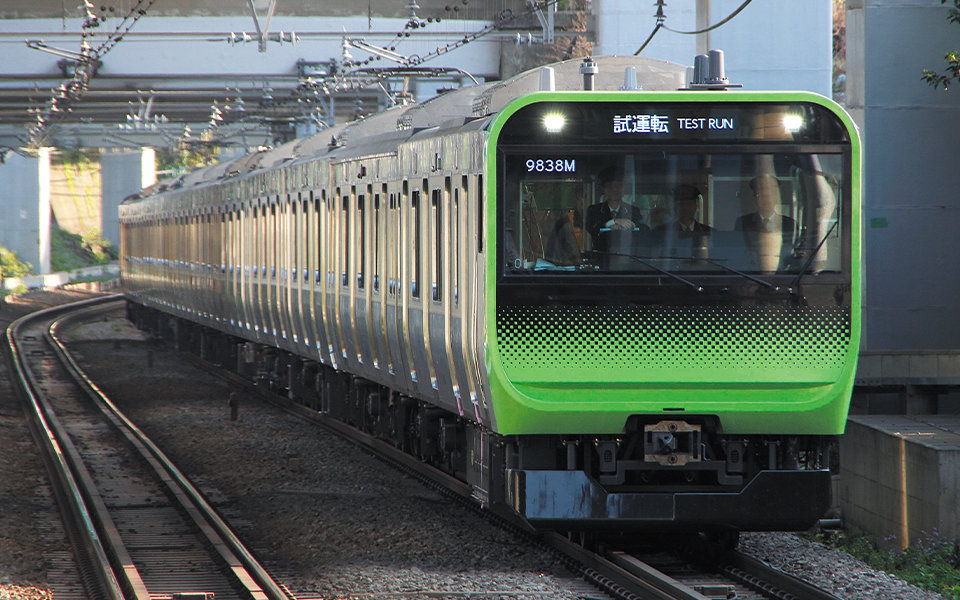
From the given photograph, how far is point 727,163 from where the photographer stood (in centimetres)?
828

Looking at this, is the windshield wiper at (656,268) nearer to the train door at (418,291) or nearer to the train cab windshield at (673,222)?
the train cab windshield at (673,222)

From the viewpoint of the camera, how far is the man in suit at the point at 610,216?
8.20m

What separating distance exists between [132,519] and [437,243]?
10.9 feet

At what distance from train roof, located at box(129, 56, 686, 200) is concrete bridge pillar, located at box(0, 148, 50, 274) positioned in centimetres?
4126

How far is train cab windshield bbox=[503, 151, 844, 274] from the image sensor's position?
8203mm

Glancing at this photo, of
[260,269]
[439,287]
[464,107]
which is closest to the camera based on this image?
[439,287]

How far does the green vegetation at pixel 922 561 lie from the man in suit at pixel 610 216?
2.56 metres

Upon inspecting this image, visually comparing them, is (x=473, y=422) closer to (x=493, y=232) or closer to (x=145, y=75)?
(x=493, y=232)

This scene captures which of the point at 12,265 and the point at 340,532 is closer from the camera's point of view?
the point at 340,532

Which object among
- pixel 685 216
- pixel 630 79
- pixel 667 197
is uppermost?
A: pixel 630 79

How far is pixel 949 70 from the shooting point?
14797 mm

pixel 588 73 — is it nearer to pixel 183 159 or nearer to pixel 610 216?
pixel 610 216

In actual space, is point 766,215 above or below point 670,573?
above

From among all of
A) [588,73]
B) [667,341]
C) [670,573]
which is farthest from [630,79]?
[670,573]
